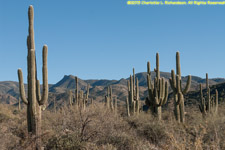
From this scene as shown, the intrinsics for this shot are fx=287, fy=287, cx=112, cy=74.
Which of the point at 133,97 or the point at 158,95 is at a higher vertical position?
the point at 158,95

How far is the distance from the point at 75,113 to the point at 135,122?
7.66 meters

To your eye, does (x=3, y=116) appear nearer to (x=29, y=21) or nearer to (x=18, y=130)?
(x=18, y=130)

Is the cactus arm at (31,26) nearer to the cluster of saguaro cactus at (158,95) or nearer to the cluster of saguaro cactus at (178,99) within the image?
the cluster of saguaro cactus at (178,99)

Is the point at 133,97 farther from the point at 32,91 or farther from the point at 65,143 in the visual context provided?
the point at 65,143

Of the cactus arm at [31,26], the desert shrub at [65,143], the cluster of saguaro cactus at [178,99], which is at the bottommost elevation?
the desert shrub at [65,143]

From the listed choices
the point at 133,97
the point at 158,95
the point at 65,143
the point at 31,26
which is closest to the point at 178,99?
the point at 158,95

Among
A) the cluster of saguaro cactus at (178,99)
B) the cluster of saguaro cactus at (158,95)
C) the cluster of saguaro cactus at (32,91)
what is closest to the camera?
the cluster of saguaro cactus at (32,91)

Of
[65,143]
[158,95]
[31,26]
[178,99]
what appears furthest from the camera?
[158,95]

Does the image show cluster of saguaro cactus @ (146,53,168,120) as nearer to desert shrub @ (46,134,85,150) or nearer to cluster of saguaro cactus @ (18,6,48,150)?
cluster of saguaro cactus @ (18,6,48,150)

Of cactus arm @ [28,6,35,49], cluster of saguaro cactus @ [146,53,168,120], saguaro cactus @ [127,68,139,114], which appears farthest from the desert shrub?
saguaro cactus @ [127,68,139,114]

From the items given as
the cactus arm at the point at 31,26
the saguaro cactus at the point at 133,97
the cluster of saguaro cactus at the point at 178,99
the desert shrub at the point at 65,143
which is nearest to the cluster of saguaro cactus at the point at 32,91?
the cactus arm at the point at 31,26

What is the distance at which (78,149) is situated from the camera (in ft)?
31.6

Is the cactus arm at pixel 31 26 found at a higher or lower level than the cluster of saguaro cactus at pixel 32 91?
higher

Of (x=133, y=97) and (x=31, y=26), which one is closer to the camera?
(x=31, y=26)
